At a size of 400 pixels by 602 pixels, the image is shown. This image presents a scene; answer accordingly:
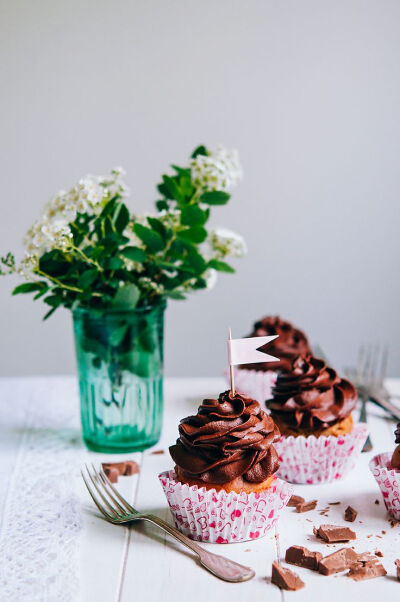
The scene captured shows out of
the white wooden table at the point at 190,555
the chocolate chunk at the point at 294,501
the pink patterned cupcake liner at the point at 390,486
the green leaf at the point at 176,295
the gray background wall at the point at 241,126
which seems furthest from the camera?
the gray background wall at the point at 241,126

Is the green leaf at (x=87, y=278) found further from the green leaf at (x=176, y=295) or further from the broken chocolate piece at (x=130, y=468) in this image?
the broken chocolate piece at (x=130, y=468)

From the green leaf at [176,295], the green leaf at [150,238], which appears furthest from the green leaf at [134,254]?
the green leaf at [176,295]

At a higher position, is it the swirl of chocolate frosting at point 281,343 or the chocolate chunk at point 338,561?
the swirl of chocolate frosting at point 281,343

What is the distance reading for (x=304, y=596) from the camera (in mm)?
1376

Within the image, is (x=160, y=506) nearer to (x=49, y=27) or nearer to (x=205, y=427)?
(x=205, y=427)

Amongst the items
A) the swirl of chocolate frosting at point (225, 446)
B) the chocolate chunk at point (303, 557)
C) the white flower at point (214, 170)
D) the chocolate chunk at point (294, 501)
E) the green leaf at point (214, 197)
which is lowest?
the chocolate chunk at point (294, 501)

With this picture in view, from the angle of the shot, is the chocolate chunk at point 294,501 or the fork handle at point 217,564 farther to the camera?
the chocolate chunk at point 294,501

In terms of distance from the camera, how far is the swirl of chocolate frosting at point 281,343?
2646mm

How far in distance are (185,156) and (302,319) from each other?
1.18 meters

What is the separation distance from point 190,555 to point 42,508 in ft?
1.46

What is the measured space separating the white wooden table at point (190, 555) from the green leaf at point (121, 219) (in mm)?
669

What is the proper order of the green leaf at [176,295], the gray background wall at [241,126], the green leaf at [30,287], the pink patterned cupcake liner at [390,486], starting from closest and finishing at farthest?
the pink patterned cupcake liner at [390,486] < the green leaf at [30,287] < the green leaf at [176,295] < the gray background wall at [241,126]

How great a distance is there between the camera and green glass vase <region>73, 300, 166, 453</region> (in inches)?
83.7

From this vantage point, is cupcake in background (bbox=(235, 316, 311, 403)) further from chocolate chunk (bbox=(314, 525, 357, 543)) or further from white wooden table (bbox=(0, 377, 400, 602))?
chocolate chunk (bbox=(314, 525, 357, 543))
